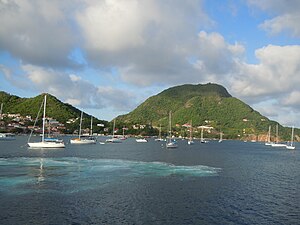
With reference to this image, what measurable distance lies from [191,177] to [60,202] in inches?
820

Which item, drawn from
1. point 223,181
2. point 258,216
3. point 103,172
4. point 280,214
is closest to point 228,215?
point 258,216

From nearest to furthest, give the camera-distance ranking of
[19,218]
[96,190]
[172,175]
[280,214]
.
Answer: [19,218] → [280,214] → [96,190] → [172,175]

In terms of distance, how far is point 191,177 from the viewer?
43375mm

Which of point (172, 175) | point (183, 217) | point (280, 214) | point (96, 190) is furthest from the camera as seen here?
point (172, 175)

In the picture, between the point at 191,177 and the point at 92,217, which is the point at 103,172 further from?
the point at 92,217

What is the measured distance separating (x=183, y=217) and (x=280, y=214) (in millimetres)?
8501

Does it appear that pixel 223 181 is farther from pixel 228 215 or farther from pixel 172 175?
pixel 228 215

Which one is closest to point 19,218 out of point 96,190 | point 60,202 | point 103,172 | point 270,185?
point 60,202

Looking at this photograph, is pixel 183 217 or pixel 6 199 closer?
pixel 183 217

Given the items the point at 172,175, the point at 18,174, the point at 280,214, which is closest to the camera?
the point at 280,214

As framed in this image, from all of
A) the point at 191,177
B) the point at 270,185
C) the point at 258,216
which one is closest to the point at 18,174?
the point at 191,177

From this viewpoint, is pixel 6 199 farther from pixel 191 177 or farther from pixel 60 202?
pixel 191 177

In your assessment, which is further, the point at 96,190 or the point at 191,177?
the point at 191,177

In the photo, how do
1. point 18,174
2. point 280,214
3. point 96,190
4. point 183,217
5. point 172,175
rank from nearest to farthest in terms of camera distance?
point 183,217, point 280,214, point 96,190, point 18,174, point 172,175
